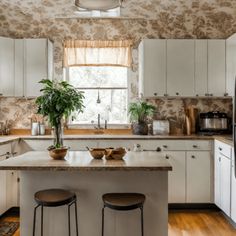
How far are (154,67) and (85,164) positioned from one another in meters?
2.45

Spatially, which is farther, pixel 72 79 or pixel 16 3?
A: pixel 72 79

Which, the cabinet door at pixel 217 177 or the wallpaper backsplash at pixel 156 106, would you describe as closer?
the cabinet door at pixel 217 177

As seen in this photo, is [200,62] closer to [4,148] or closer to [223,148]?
[223,148]

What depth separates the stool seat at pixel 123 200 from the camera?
2.35 metres

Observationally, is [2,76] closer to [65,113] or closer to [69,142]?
[69,142]

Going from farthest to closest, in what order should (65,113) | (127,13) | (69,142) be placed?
(127,13) < (69,142) < (65,113)

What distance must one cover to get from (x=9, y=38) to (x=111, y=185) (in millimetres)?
2871

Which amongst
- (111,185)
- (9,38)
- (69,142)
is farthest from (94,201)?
(9,38)

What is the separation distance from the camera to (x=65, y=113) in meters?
2.75

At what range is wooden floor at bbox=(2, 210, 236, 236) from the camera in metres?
3.51

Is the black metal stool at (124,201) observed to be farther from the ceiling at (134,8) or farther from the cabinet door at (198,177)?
the ceiling at (134,8)

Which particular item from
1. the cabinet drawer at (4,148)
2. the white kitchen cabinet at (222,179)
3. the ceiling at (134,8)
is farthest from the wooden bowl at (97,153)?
the ceiling at (134,8)

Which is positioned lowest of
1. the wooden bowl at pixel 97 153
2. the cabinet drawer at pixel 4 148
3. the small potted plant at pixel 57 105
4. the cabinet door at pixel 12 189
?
the cabinet door at pixel 12 189

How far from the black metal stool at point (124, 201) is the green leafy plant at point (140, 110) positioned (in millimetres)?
2173
